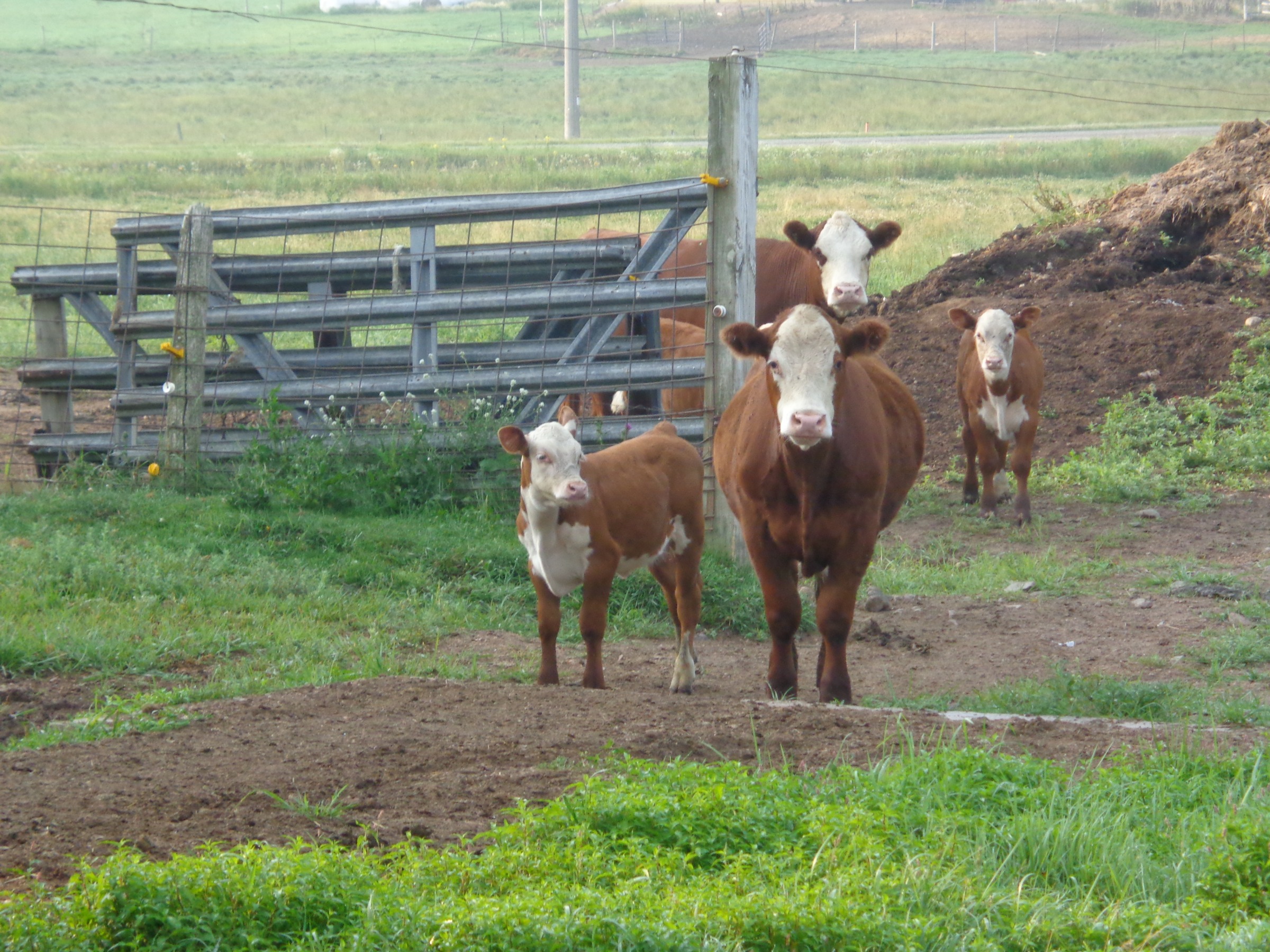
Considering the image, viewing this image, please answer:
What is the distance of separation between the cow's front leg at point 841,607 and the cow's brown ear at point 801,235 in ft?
12.0

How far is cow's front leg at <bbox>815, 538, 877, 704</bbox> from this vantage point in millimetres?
7035

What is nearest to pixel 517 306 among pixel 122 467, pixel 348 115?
pixel 122 467

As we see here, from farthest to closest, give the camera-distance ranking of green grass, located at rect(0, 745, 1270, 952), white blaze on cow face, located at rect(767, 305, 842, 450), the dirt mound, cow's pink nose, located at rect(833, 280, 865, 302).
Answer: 1. the dirt mound
2. cow's pink nose, located at rect(833, 280, 865, 302)
3. white blaze on cow face, located at rect(767, 305, 842, 450)
4. green grass, located at rect(0, 745, 1270, 952)

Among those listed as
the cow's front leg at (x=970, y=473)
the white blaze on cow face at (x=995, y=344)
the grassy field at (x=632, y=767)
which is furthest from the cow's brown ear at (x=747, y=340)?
the cow's front leg at (x=970, y=473)

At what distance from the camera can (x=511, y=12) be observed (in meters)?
108

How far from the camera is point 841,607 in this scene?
23.1 ft

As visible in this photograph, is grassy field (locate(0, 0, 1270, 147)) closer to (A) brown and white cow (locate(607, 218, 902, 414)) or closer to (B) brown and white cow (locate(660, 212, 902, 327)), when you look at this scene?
(A) brown and white cow (locate(607, 218, 902, 414))

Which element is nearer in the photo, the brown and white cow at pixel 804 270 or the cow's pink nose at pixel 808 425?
the cow's pink nose at pixel 808 425

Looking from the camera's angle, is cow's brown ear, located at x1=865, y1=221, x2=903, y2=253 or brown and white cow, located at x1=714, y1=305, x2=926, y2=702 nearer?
brown and white cow, located at x1=714, y1=305, x2=926, y2=702

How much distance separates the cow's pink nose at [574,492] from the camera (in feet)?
23.1

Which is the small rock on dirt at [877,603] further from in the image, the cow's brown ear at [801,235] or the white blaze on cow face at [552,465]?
the white blaze on cow face at [552,465]

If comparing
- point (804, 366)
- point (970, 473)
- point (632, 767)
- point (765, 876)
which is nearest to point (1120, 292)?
point (970, 473)

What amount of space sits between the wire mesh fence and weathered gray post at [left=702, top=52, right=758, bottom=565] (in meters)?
0.25

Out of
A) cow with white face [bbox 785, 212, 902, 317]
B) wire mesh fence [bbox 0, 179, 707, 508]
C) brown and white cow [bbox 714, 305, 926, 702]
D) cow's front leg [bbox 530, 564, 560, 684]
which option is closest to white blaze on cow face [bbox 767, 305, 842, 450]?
brown and white cow [bbox 714, 305, 926, 702]
